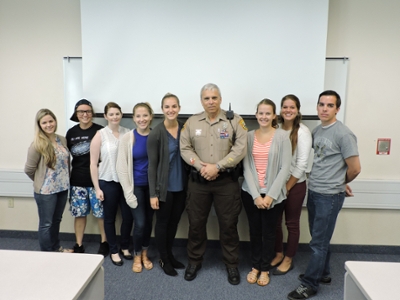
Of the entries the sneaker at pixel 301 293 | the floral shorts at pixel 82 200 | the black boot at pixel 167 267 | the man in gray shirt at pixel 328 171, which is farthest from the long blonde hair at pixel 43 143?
the sneaker at pixel 301 293

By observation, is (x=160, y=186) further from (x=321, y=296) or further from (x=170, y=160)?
(x=321, y=296)

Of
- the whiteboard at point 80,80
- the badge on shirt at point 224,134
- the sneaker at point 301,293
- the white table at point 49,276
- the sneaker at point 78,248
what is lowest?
the sneaker at point 78,248

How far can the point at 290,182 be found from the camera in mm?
2336

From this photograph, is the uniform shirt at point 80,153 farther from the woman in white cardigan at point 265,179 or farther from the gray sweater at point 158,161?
the woman in white cardigan at point 265,179

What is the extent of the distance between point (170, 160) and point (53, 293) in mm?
1395

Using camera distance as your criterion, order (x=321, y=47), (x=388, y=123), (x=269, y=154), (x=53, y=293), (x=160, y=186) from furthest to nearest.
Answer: (x=388, y=123) < (x=321, y=47) < (x=160, y=186) < (x=269, y=154) < (x=53, y=293)

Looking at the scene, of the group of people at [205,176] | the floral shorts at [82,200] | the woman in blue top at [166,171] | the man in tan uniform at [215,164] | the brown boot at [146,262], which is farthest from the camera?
the floral shorts at [82,200]

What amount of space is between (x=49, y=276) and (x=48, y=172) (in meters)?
1.49

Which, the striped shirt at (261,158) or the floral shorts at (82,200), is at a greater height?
the striped shirt at (261,158)

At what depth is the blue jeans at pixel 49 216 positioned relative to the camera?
2.45 meters

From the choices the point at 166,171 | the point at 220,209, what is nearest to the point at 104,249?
the point at 166,171

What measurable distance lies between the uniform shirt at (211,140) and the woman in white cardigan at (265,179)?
0.12 meters

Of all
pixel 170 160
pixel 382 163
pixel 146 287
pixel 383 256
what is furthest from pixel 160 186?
pixel 383 256

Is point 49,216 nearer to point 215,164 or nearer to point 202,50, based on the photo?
point 215,164
